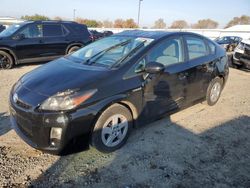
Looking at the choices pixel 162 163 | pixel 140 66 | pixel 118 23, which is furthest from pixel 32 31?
pixel 118 23

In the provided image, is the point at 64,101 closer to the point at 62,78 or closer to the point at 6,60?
the point at 62,78

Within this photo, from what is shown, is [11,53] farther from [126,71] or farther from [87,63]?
A: [126,71]

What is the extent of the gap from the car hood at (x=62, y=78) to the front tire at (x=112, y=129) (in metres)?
0.45

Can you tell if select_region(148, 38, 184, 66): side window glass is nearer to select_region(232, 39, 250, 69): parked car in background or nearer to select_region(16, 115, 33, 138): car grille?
select_region(16, 115, 33, 138): car grille

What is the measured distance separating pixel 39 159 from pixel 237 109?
14.3 ft

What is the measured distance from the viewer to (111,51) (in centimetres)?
452

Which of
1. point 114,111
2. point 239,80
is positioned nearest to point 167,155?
point 114,111

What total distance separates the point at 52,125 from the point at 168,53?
230 cm

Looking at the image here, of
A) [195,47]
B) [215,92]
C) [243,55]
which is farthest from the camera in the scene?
[243,55]

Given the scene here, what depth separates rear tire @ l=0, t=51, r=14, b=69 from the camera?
31.4ft

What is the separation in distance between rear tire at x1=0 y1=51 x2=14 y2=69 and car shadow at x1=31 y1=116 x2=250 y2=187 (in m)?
6.76

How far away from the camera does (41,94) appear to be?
11.5 ft

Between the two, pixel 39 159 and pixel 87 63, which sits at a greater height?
pixel 87 63

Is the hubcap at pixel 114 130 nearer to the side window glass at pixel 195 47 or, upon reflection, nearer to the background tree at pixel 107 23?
the side window glass at pixel 195 47
